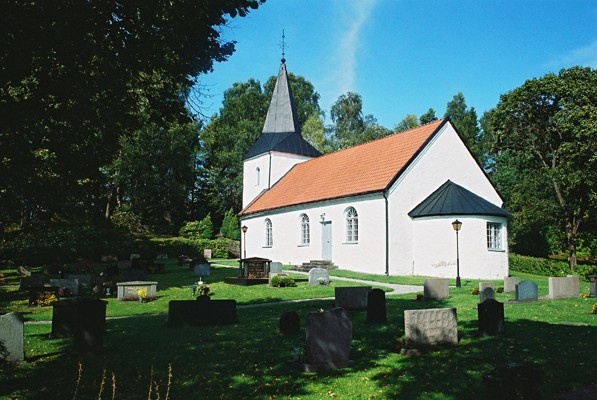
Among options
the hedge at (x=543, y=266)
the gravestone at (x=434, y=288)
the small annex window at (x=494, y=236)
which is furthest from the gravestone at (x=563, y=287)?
the hedge at (x=543, y=266)

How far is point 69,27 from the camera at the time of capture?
8.03 meters

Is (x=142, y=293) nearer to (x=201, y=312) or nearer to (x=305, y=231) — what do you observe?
(x=201, y=312)

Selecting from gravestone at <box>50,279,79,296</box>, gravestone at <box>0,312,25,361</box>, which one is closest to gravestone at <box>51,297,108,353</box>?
gravestone at <box>0,312,25,361</box>

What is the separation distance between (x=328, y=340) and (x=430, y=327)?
2109 mm

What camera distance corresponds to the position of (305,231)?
1323 inches

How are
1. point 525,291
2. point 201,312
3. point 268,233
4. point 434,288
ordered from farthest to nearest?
point 268,233
point 434,288
point 525,291
point 201,312

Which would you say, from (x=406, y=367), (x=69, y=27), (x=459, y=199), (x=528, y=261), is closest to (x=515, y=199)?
(x=528, y=261)

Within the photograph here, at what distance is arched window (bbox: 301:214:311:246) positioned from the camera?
33312 millimetres

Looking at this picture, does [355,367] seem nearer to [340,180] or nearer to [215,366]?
[215,366]

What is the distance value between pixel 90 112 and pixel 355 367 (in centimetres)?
699

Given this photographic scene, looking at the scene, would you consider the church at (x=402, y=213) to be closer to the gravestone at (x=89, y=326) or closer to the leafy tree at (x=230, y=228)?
the gravestone at (x=89, y=326)

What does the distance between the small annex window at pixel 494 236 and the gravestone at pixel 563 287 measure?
1015 centimetres

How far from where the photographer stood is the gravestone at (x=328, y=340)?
26.7 ft

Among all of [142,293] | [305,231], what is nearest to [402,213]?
[305,231]
